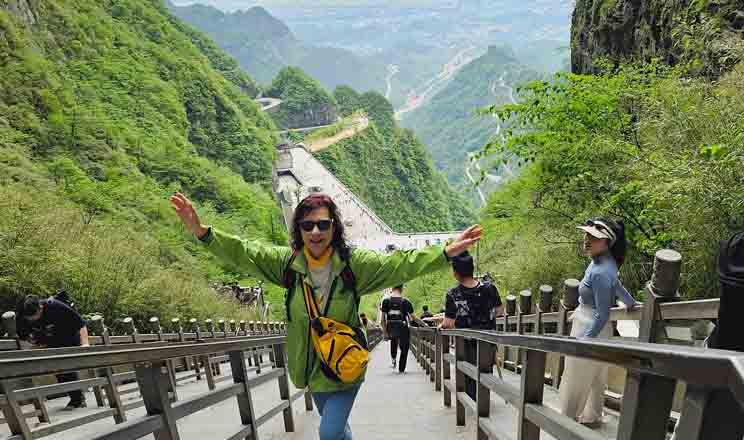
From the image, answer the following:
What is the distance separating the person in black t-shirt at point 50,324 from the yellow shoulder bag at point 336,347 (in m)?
4.73

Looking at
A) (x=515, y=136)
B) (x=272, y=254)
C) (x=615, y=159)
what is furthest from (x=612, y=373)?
(x=515, y=136)

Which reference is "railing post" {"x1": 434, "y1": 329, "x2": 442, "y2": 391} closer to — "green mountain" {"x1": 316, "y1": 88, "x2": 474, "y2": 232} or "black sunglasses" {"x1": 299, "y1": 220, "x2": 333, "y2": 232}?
"black sunglasses" {"x1": 299, "y1": 220, "x2": 333, "y2": 232}

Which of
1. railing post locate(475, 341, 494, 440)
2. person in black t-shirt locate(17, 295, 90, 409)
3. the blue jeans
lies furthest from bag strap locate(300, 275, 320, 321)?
person in black t-shirt locate(17, 295, 90, 409)

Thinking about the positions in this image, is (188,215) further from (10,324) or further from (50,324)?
(10,324)

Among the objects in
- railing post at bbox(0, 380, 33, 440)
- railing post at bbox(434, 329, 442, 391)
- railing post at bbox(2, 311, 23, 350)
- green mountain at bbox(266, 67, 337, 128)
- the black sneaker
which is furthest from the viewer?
green mountain at bbox(266, 67, 337, 128)

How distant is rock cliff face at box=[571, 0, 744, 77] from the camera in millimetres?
12859

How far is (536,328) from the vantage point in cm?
772

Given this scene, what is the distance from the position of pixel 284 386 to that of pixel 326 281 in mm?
2589

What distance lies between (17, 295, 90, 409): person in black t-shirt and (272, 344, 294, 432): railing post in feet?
8.49

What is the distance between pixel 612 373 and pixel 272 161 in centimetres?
9835

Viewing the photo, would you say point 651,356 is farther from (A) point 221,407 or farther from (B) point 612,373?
(A) point 221,407

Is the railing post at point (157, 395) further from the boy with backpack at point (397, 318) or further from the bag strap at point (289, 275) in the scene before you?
the boy with backpack at point (397, 318)

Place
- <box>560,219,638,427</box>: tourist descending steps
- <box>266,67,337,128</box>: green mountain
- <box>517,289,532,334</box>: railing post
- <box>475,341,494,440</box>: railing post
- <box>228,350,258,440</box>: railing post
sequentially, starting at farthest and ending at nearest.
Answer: <box>266,67,337,128</box>: green mountain, <box>517,289,532,334</box>: railing post, <box>560,219,638,427</box>: tourist descending steps, <box>228,350,258,440</box>: railing post, <box>475,341,494,440</box>: railing post

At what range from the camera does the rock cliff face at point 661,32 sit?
12.9 meters
